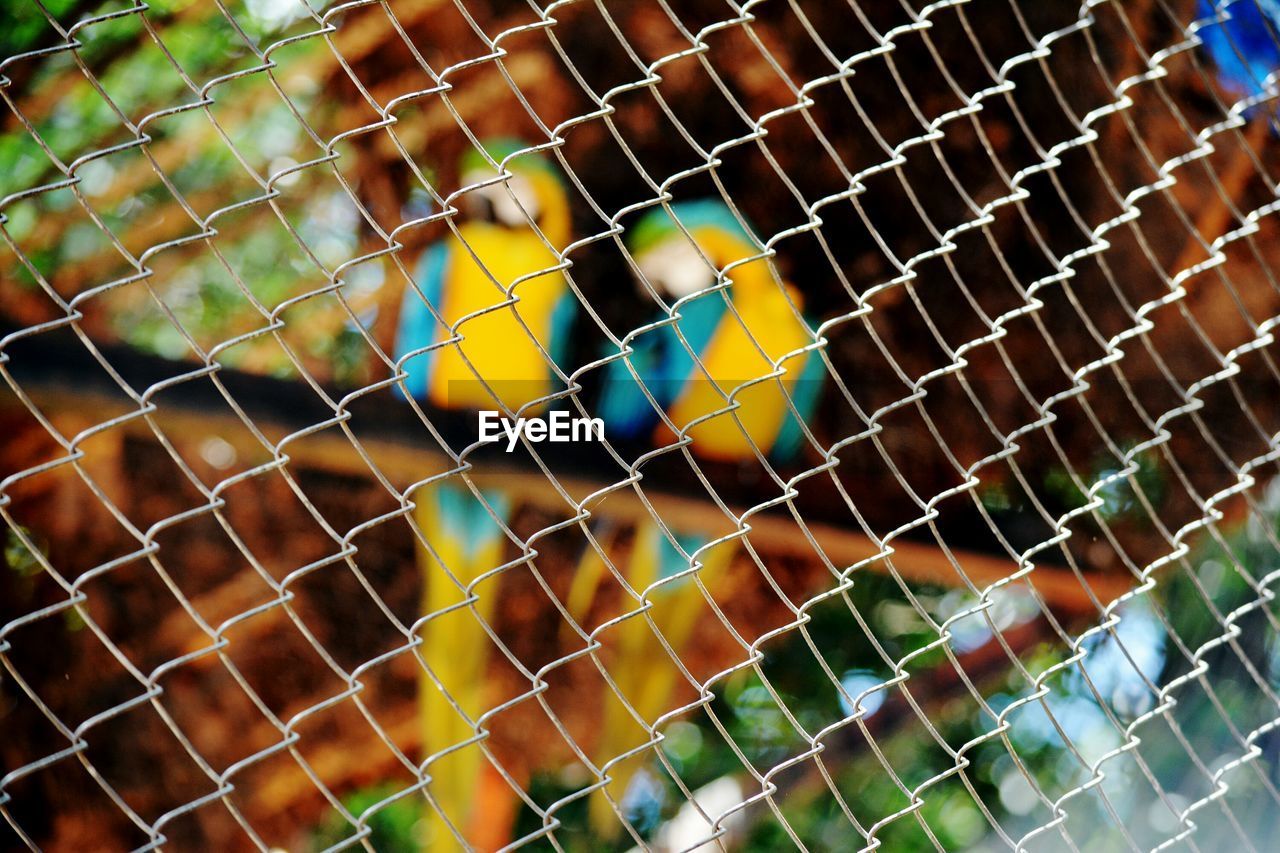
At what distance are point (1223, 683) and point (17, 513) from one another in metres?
1.86

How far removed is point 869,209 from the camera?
5.88 feet

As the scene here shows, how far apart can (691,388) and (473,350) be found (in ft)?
1.21

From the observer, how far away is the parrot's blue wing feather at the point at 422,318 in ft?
5.61

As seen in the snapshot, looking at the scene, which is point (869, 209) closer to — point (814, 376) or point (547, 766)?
point (814, 376)

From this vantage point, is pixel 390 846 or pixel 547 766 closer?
pixel 547 766

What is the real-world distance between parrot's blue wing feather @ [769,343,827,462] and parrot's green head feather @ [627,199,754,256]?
24 cm

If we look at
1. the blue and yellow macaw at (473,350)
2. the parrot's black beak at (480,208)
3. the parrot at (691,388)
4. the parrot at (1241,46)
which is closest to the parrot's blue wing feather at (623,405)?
the parrot at (691,388)

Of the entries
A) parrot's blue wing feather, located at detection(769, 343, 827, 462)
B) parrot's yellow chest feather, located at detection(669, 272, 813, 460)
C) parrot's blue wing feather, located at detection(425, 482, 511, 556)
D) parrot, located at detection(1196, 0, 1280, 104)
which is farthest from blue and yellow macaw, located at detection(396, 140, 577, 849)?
parrot, located at detection(1196, 0, 1280, 104)

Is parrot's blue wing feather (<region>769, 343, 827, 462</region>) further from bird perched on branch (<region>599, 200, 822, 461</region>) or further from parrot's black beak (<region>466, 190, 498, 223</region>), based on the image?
parrot's black beak (<region>466, 190, 498, 223</region>)

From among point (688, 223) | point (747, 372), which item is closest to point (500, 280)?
point (688, 223)

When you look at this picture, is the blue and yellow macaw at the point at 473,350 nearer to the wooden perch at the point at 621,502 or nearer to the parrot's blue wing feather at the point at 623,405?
the wooden perch at the point at 621,502

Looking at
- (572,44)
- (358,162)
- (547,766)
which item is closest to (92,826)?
(547,766)

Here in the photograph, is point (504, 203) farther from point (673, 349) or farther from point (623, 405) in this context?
point (623, 405)

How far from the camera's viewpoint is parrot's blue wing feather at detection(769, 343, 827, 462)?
1748 millimetres
